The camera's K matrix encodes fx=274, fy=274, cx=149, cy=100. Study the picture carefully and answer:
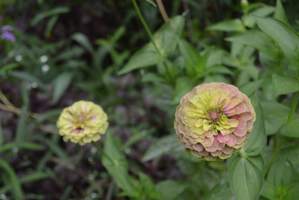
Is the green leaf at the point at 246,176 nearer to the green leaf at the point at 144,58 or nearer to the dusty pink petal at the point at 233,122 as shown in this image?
the dusty pink petal at the point at 233,122

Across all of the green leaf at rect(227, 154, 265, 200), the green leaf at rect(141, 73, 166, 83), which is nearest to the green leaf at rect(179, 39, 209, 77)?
the green leaf at rect(141, 73, 166, 83)

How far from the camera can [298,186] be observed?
67 cm

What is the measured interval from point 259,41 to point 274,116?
0.22m

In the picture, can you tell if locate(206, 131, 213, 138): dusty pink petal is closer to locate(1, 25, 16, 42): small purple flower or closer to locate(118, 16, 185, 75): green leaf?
locate(118, 16, 185, 75): green leaf

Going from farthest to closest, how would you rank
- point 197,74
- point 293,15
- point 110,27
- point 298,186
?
point 110,27 → point 293,15 → point 197,74 → point 298,186

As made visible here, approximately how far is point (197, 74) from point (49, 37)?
1121 millimetres

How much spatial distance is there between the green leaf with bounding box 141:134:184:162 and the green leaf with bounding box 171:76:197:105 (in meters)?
0.19

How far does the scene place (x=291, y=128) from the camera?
71cm

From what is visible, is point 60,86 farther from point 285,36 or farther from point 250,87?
point 285,36

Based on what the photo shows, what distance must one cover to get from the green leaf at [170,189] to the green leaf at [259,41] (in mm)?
538

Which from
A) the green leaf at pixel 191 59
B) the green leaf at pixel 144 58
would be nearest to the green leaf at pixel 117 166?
the green leaf at pixel 144 58

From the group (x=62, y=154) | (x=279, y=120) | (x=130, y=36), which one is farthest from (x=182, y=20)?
(x=130, y=36)

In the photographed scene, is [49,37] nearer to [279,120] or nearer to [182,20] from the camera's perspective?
[182,20]

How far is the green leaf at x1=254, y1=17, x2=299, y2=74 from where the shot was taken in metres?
0.62
